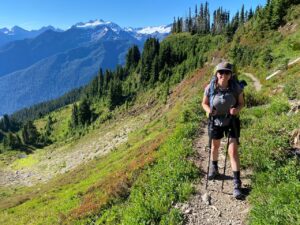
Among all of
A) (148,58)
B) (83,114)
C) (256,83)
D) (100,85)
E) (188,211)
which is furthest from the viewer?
(100,85)

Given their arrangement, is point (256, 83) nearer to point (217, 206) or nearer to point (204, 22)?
point (217, 206)

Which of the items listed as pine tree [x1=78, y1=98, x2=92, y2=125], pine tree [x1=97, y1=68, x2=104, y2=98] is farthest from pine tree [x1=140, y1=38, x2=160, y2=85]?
pine tree [x1=97, y1=68, x2=104, y2=98]

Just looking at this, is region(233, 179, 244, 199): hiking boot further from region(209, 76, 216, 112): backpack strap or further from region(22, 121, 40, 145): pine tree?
region(22, 121, 40, 145): pine tree

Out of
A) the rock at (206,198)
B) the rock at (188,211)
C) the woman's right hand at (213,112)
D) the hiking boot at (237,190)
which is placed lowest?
the rock at (188,211)

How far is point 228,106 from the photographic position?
9.40 meters

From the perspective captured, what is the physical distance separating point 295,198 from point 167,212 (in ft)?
11.6

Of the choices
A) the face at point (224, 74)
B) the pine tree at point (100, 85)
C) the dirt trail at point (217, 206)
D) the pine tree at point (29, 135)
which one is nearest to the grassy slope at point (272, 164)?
the dirt trail at point (217, 206)

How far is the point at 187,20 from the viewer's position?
196 metres

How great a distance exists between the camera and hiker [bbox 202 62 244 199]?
9172mm

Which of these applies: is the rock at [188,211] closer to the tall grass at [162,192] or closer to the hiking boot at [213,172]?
the tall grass at [162,192]

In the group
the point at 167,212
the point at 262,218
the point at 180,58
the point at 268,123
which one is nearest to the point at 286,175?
the point at 262,218

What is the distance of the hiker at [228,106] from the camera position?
9172 mm

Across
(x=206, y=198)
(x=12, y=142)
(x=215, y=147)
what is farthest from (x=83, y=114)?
(x=206, y=198)

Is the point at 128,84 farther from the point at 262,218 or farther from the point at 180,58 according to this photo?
the point at 262,218
